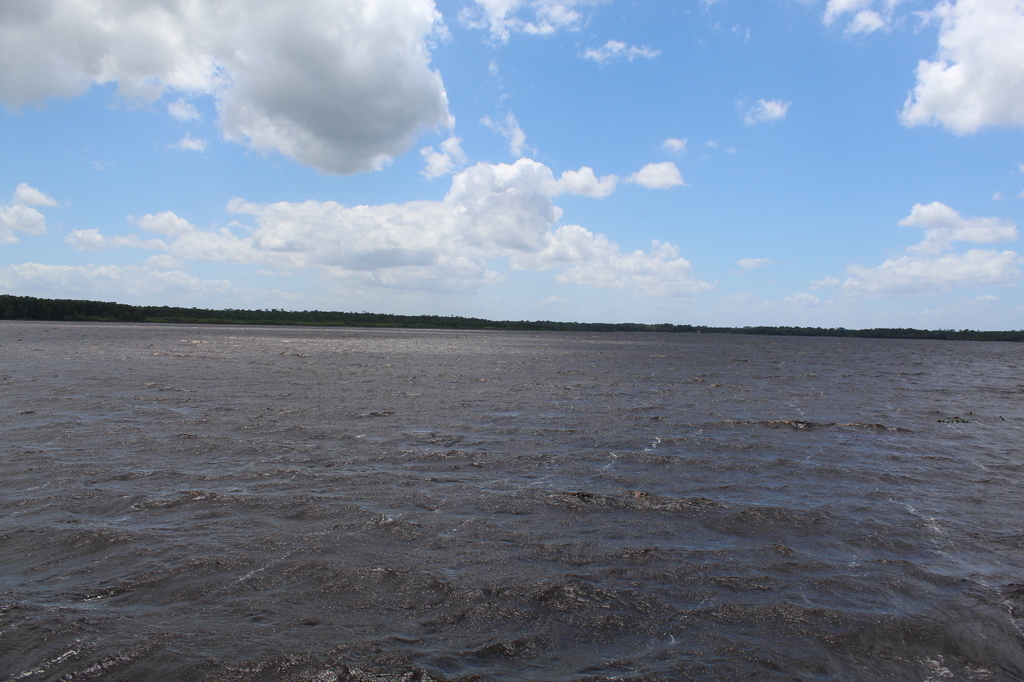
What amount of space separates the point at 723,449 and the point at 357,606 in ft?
49.8

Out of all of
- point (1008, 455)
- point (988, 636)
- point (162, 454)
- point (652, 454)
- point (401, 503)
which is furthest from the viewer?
point (1008, 455)

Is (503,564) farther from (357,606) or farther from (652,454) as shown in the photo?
(652,454)

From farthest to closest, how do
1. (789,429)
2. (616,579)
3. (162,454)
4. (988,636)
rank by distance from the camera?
(789,429)
(162,454)
(616,579)
(988,636)

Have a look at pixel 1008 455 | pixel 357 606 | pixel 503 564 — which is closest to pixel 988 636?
pixel 503 564

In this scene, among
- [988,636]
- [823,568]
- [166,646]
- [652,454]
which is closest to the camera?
[166,646]

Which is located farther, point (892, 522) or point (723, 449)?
point (723, 449)

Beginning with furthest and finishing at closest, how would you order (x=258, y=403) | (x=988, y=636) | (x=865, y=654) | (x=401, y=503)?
(x=258, y=403), (x=401, y=503), (x=988, y=636), (x=865, y=654)

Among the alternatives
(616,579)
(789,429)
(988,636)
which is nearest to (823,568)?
(988,636)

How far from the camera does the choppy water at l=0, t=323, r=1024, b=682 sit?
739 centimetres

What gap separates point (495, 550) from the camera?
10625 millimetres

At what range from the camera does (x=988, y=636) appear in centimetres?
833

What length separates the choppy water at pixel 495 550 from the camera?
7387 millimetres

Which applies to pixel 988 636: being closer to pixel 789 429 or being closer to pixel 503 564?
pixel 503 564

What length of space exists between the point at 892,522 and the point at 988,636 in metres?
5.22
